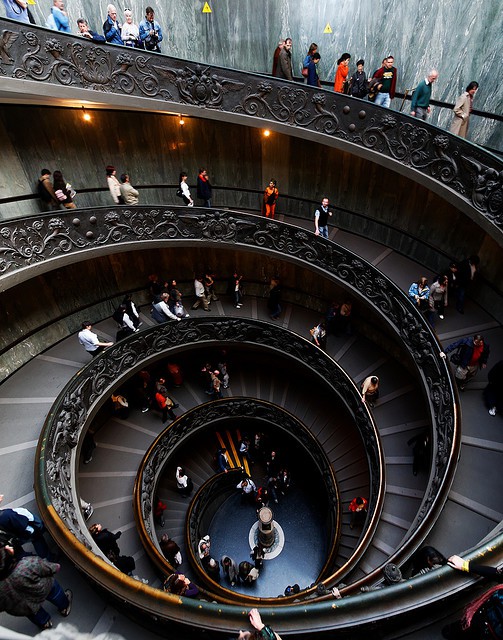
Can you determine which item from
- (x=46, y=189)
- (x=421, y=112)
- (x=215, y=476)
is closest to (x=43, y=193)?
(x=46, y=189)

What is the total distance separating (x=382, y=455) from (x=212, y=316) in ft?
20.0

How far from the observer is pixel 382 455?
809 centimetres

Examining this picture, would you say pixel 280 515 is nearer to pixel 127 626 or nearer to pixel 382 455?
pixel 382 455

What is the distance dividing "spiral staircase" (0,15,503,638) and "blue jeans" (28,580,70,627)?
26 centimetres

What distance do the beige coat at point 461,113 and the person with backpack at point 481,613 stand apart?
8.28 meters

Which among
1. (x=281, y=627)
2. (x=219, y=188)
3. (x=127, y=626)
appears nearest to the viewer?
(x=281, y=627)

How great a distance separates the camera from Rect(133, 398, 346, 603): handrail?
882cm

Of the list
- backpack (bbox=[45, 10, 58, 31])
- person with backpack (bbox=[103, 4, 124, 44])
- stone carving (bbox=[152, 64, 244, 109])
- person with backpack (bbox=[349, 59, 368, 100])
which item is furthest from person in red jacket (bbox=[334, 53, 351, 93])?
backpack (bbox=[45, 10, 58, 31])

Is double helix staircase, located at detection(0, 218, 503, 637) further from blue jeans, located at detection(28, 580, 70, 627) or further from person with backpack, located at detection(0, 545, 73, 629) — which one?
person with backpack, located at detection(0, 545, 73, 629)

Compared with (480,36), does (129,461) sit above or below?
below

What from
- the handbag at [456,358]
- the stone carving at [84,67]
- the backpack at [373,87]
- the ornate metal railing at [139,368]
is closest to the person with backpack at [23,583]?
the ornate metal railing at [139,368]

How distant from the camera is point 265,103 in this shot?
928 centimetres

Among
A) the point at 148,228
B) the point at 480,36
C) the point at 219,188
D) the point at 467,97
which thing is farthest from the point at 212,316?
the point at 480,36

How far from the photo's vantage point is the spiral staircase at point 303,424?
12.5ft
